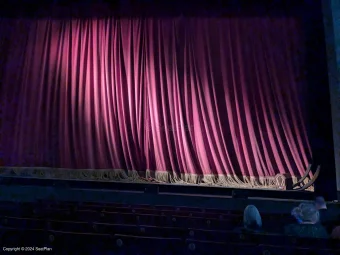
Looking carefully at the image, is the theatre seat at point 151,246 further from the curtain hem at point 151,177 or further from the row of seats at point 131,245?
the curtain hem at point 151,177

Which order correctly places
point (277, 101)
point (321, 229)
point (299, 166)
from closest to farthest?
point (321, 229) → point (299, 166) → point (277, 101)

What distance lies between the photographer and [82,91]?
3.40 metres

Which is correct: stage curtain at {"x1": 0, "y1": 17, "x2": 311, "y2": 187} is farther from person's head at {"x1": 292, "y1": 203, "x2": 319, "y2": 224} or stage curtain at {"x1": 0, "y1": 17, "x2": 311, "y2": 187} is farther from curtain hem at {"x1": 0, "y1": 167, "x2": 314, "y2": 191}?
person's head at {"x1": 292, "y1": 203, "x2": 319, "y2": 224}

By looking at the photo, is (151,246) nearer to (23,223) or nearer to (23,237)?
(23,237)

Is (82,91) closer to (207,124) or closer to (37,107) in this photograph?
(37,107)

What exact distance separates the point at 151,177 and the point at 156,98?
2.72 ft

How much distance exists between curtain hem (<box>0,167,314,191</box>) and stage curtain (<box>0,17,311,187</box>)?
1 centimetres

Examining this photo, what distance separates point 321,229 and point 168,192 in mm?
1685

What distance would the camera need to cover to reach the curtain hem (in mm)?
2871

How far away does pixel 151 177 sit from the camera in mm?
3041

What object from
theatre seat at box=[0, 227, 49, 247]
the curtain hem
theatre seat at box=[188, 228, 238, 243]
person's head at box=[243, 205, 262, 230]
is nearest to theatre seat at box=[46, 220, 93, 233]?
theatre seat at box=[0, 227, 49, 247]

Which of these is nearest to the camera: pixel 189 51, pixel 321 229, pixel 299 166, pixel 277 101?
pixel 321 229

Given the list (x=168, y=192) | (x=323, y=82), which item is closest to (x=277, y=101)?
(x=323, y=82)

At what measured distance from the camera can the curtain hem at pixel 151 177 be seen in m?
2.87
